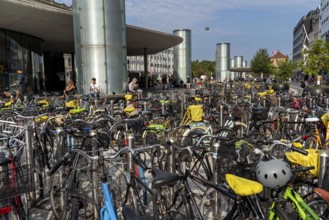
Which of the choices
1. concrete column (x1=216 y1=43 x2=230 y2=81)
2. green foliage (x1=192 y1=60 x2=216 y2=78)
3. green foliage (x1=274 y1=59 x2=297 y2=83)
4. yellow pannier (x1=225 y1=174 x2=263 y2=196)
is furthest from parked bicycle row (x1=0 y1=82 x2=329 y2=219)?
green foliage (x1=192 y1=60 x2=216 y2=78)

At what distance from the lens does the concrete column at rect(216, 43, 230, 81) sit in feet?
169

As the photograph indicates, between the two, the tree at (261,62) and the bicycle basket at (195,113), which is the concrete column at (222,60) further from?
the bicycle basket at (195,113)

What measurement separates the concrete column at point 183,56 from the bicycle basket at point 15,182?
125 feet

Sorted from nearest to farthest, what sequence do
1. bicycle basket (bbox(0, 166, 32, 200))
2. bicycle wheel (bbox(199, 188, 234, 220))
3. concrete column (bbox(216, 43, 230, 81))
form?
bicycle basket (bbox(0, 166, 32, 200))
bicycle wheel (bbox(199, 188, 234, 220))
concrete column (bbox(216, 43, 230, 81))

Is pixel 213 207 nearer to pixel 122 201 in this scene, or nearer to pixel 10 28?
pixel 122 201

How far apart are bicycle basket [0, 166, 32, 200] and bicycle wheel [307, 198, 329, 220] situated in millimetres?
2792

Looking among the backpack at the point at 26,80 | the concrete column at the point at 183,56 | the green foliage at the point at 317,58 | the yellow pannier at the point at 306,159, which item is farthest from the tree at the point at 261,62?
the yellow pannier at the point at 306,159

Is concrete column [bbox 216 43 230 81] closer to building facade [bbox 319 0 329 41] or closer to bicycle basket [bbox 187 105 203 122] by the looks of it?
building facade [bbox 319 0 329 41]

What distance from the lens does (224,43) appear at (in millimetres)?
51531

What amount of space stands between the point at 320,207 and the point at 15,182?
3.00 metres

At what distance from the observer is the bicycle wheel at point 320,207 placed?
3.14 metres

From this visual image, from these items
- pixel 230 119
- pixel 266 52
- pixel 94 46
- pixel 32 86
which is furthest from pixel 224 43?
pixel 230 119

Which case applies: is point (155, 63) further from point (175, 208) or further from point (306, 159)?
point (175, 208)

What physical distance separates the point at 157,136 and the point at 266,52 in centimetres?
5122
